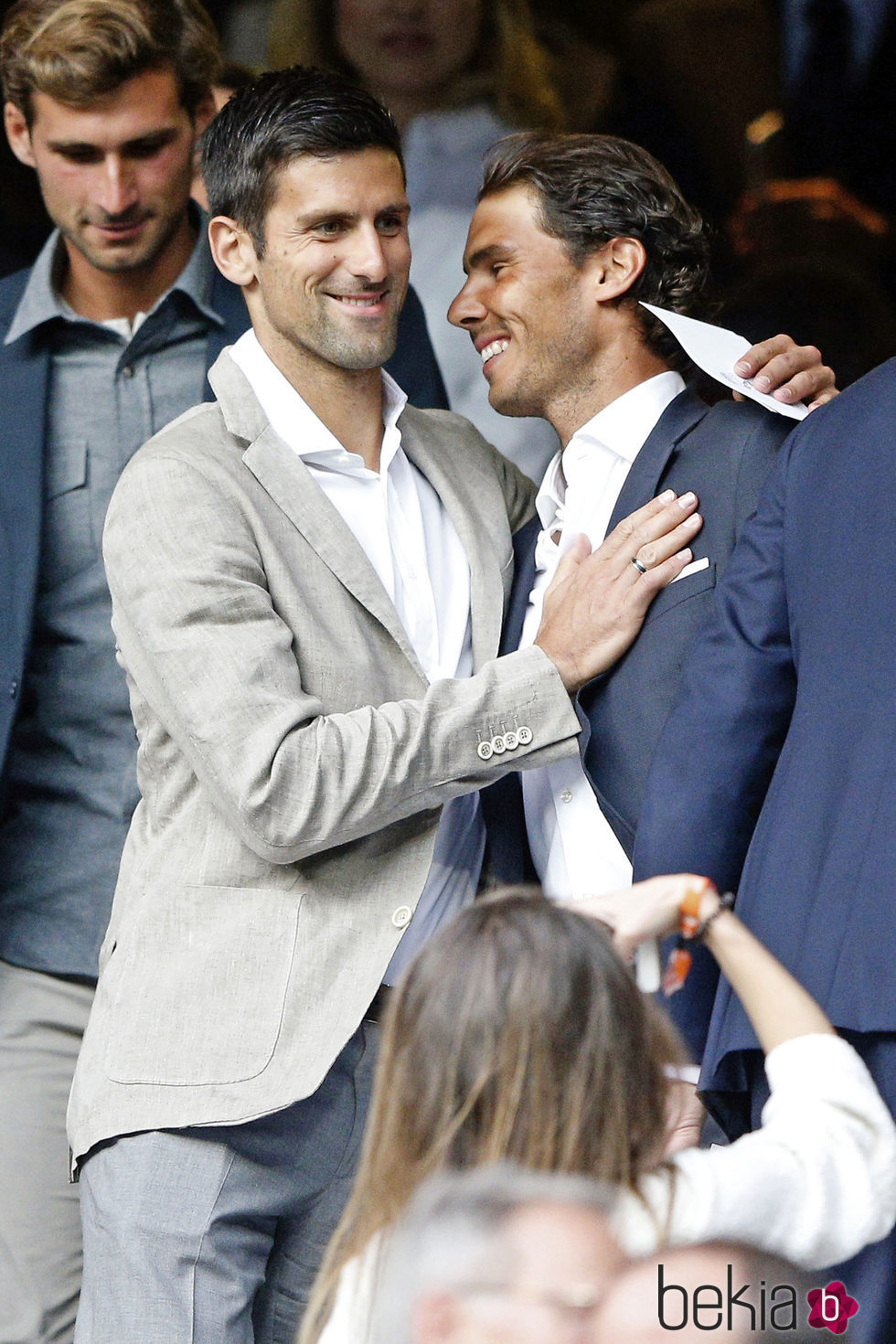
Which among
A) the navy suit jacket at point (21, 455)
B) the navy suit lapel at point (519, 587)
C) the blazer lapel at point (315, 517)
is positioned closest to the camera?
the blazer lapel at point (315, 517)

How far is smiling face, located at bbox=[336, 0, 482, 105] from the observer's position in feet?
12.1

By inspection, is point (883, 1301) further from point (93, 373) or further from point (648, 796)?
point (93, 373)

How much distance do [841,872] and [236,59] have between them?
2603mm

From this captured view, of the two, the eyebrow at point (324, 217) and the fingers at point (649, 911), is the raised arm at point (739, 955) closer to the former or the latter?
the fingers at point (649, 911)

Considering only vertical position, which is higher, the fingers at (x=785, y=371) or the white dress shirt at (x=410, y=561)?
the fingers at (x=785, y=371)

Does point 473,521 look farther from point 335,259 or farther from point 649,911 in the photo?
point 649,911

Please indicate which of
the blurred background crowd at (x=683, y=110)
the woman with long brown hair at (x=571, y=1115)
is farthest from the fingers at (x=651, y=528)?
the blurred background crowd at (x=683, y=110)

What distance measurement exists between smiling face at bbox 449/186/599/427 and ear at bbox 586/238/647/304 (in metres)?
0.01

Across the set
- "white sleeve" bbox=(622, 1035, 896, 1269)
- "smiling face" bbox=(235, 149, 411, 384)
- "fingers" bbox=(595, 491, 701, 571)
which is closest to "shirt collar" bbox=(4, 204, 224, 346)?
"smiling face" bbox=(235, 149, 411, 384)

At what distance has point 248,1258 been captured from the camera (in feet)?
6.98

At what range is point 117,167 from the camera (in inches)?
114

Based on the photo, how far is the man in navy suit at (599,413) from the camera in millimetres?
2207

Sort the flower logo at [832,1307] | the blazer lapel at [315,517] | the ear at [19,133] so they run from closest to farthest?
1. the flower logo at [832,1307]
2. the blazer lapel at [315,517]
3. the ear at [19,133]

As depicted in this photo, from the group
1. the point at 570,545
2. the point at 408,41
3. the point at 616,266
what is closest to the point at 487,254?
the point at 616,266
